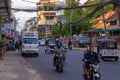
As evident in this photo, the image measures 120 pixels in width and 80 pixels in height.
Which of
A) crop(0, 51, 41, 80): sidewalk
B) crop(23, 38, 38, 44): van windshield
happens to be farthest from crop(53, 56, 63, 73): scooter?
crop(23, 38, 38, 44): van windshield

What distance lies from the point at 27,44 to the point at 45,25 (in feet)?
424

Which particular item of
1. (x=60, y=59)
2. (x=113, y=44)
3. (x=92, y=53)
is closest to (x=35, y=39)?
(x=113, y=44)

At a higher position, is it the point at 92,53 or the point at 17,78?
the point at 92,53

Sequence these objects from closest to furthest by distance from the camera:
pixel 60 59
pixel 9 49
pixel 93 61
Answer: pixel 93 61 → pixel 60 59 → pixel 9 49

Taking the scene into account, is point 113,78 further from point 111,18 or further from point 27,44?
point 111,18

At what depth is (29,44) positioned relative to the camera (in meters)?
47.7

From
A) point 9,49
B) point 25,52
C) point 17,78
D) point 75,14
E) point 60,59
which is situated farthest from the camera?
point 75,14

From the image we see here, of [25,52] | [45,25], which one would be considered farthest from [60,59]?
[45,25]

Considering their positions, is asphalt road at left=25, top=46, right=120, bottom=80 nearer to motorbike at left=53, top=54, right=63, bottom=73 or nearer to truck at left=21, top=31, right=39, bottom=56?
motorbike at left=53, top=54, right=63, bottom=73

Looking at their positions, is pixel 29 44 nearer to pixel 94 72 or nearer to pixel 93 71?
pixel 93 71

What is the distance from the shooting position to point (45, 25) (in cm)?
17688

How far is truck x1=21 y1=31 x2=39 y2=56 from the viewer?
47.3m

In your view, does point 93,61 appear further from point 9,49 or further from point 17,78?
point 9,49

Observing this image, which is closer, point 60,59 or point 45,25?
point 60,59
